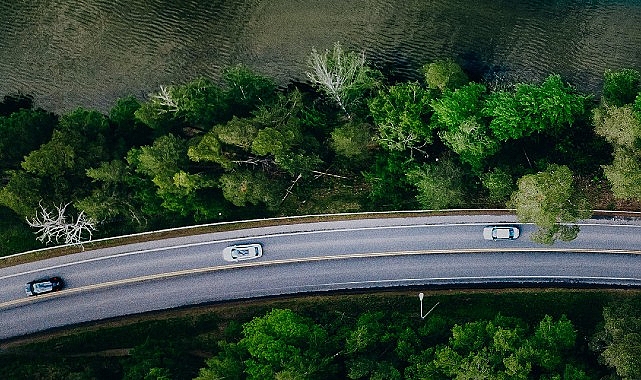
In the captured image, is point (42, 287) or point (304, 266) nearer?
point (42, 287)

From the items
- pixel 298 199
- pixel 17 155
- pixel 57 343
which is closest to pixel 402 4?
pixel 298 199

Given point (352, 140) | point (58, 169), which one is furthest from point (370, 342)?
point (58, 169)

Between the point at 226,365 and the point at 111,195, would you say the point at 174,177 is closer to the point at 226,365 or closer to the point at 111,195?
the point at 111,195

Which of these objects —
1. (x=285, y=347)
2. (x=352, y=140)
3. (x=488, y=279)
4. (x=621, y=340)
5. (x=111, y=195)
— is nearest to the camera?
(x=621, y=340)

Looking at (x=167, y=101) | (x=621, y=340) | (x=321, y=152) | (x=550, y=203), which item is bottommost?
(x=621, y=340)

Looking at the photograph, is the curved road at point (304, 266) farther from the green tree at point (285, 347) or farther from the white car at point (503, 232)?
the green tree at point (285, 347)

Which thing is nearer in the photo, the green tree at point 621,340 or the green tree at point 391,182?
the green tree at point 621,340

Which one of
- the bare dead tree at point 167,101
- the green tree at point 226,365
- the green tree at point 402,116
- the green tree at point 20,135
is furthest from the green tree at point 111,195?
the green tree at point 402,116

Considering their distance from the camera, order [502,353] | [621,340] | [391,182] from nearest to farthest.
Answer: [621,340] < [502,353] < [391,182]
